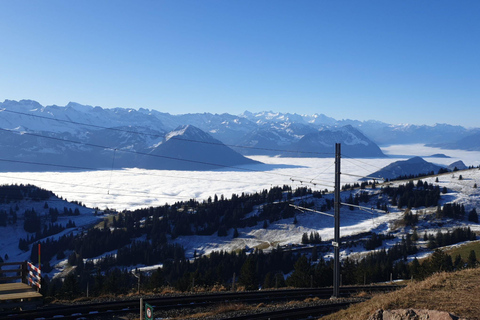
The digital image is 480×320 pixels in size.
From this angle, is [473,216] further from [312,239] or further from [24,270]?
[24,270]

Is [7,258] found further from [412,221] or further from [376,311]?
[376,311]

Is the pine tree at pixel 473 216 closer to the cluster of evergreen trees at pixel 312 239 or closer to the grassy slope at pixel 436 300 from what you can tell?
the cluster of evergreen trees at pixel 312 239

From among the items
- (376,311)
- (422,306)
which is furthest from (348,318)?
(422,306)

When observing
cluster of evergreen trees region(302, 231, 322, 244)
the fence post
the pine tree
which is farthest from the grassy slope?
the pine tree

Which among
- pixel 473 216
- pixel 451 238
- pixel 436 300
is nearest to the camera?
pixel 436 300

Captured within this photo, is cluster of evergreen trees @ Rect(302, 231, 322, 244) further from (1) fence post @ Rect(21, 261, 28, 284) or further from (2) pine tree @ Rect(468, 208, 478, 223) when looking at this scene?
(1) fence post @ Rect(21, 261, 28, 284)

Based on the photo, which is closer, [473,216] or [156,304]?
[156,304]

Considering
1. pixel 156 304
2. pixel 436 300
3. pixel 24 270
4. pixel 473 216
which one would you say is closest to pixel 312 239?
pixel 473 216

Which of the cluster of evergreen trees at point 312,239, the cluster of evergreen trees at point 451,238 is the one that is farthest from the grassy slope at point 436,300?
the cluster of evergreen trees at point 312,239

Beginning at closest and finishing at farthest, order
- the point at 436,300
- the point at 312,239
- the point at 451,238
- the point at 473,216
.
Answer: the point at 436,300
the point at 451,238
the point at 312,239
the point at 473,216
